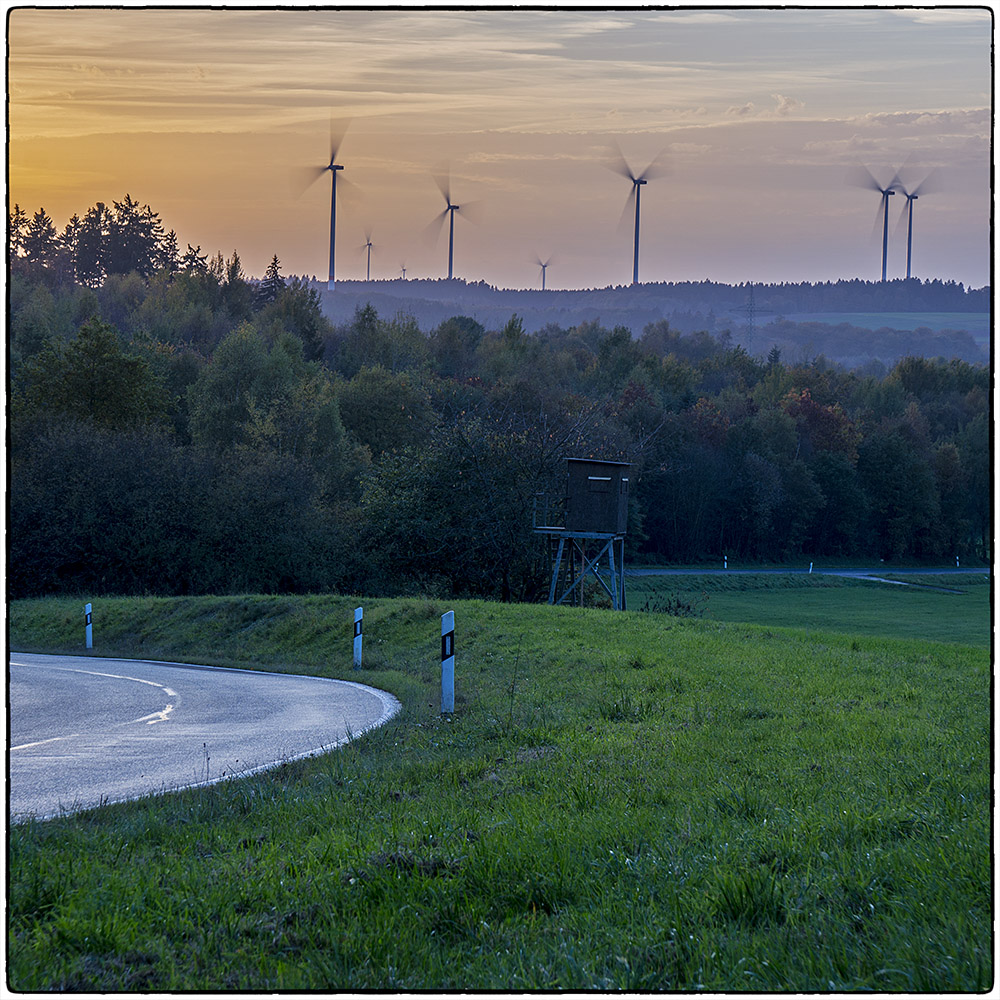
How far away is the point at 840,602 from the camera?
208 feet

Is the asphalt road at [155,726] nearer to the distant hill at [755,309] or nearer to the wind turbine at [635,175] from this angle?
the wind turbine at [635,175]

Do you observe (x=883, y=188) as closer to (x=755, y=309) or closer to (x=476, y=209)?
(x=476, y=209)

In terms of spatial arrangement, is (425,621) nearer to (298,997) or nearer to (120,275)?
(298,997)

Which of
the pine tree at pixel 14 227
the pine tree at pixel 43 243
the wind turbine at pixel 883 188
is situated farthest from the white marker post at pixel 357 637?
the pine tree at pixel 43 243

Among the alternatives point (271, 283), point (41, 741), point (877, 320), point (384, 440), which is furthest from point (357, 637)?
point (877, 320)

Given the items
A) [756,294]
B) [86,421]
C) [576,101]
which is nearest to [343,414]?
[86,421]

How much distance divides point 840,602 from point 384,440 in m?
28.5

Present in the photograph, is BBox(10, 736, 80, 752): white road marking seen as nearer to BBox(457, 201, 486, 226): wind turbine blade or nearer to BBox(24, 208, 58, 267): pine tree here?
BBox(457, 201, 486, 226): wind turbine blade

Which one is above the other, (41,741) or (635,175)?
(635,175)

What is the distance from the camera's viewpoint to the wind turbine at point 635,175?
15.0m

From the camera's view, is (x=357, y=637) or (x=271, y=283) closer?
(x=357, y=637)

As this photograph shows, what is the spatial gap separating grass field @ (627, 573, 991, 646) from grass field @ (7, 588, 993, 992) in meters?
32.9

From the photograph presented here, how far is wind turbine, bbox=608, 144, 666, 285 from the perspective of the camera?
15002mm

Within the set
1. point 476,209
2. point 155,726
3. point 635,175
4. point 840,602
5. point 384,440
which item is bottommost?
point 840,602
